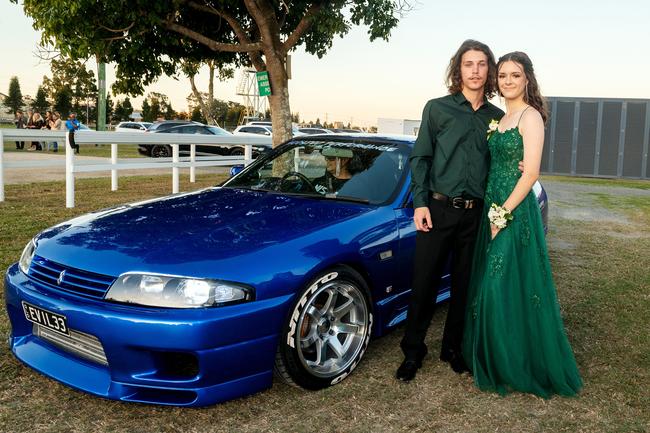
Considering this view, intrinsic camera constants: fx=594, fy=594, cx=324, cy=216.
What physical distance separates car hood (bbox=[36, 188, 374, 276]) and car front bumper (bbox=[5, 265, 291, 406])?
0.21 meters

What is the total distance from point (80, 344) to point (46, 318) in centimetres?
23

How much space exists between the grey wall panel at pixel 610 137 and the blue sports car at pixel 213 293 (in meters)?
23.9

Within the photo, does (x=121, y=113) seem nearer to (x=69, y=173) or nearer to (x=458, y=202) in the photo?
(x=69, y=173)

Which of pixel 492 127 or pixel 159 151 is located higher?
pixel 492 127

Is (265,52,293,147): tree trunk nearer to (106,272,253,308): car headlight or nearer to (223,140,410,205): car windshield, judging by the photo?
(223,140,410,205): car windshield

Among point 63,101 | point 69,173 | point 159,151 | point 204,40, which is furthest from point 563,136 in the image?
point 63,101

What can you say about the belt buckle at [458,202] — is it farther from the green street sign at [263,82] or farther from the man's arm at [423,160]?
the green street sign at [263,82]

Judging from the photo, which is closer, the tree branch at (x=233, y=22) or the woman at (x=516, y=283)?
the woman at (x=516, y=283)

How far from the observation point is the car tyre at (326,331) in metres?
2.96

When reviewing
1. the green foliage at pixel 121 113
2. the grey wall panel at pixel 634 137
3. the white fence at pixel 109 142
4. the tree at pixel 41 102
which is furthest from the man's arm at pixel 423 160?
the tree at pixel 41 102

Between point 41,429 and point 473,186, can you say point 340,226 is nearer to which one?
point 473,186

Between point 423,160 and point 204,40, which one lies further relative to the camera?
point 204,40

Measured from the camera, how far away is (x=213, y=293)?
8.77ft

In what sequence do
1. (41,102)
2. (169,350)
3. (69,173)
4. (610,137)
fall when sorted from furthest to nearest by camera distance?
(41,102)
(610,137)
(69,173)
(169,350)
